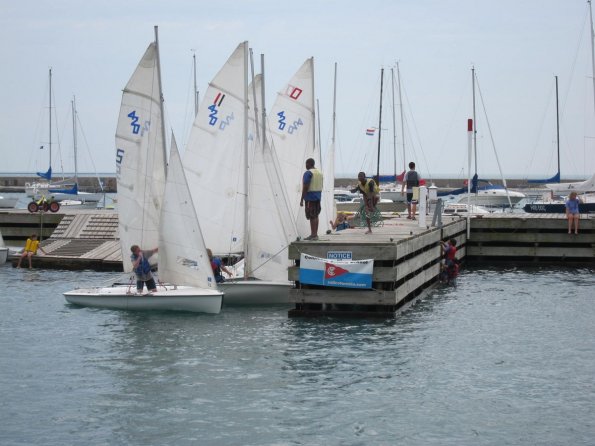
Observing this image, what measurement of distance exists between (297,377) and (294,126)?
16865 millimetres

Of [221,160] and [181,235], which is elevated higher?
[221,160]

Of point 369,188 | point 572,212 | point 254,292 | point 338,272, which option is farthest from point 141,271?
point 572,212

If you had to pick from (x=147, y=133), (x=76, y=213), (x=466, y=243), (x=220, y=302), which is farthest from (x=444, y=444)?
(x=76, y=213)

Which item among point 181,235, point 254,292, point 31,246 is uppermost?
point 181,235

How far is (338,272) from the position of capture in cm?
2678

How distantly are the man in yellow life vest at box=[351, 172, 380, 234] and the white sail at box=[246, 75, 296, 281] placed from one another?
8.00ft

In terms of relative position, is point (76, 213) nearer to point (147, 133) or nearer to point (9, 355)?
point (147, 133)

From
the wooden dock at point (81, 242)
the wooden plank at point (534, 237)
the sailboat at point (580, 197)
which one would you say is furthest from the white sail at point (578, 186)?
the wooden dock at point (81, 242)

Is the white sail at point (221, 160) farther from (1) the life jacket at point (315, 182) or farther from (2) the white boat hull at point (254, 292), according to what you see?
(1) the life jacket at point (315, 182)

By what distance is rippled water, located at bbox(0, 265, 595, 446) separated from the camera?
17.0m

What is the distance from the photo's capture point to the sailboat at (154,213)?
92.5 feet

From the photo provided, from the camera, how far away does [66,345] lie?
2452 cm

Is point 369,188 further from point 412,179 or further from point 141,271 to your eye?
point 412,179

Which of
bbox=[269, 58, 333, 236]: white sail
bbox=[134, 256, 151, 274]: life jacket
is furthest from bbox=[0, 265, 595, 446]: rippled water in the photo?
bbox=[269, 58, 333, 236]: white sail
